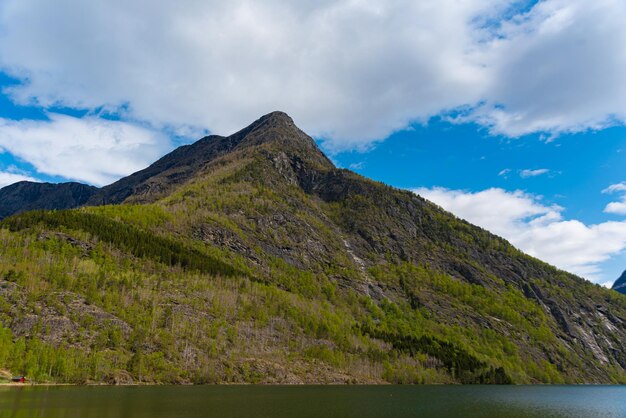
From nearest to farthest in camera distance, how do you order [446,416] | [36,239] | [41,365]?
[446,416]
[41,365]
[36,239]

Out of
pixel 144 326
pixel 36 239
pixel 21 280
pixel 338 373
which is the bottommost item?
pixel 338 373

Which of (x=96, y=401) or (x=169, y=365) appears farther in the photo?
(x=169, y=365)

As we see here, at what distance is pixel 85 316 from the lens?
13112 cm

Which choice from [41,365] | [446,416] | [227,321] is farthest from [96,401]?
[227,321]

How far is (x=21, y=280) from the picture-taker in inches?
5192

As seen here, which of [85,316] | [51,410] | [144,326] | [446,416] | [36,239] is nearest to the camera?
[51,410]

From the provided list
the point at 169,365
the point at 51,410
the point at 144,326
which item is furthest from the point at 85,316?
the point at 51,410

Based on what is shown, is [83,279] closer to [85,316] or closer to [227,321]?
[85,316]

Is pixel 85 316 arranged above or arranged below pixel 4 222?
below

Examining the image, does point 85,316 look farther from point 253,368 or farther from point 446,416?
point 446,416

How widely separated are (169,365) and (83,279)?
44.5 metres

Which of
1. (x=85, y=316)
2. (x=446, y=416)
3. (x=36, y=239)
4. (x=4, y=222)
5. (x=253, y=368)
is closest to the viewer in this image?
(x=446, y=416)

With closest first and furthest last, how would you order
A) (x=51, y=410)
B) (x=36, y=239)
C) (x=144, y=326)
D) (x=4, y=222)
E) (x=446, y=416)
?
(x=51, y=410), (x=446, y=416), (x=144, y=326), (x=36, y=239), (x=4, y=222)

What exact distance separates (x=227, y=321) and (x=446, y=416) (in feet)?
375
